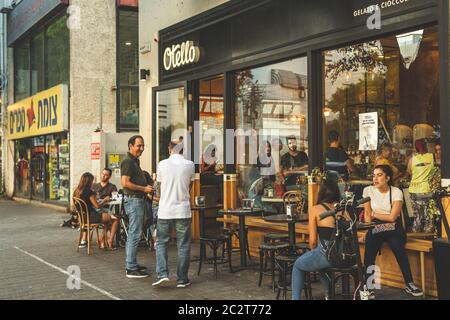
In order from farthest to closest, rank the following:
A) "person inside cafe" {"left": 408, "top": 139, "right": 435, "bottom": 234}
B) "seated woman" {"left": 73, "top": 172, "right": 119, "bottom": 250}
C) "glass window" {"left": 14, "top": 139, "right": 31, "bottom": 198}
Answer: "glass window" {"left": 14, "top": 139, "right": 31, "bottom": 198} → "seated woman" {"left": 73, "top": 172, "right": 119, "bottom": 250} → "person inside cafe" {"left": 408, "top": 139, "right": 435, "bottom": 234}

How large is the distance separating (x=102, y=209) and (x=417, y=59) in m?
6.25

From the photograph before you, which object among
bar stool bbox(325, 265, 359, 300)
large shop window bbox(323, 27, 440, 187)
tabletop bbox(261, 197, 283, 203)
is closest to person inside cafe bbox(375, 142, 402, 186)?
large shop window bbox(323, 27, 440, 187)

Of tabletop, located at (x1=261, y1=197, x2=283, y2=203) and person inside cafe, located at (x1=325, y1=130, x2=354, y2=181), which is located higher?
person inside cafe, located at (x1=325, y1=130, x2=354, y2=181)

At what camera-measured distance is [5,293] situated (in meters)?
6.57

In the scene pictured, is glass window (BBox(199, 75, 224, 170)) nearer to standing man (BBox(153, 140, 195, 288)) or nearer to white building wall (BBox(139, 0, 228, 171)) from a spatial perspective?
white building wall (BBox(139, 0, 228, 171))

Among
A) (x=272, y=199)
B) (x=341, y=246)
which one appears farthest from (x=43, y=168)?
(x=341, y=246)

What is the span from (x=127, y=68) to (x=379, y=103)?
1003 centimetres

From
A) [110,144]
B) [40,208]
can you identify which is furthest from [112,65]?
[40,208]

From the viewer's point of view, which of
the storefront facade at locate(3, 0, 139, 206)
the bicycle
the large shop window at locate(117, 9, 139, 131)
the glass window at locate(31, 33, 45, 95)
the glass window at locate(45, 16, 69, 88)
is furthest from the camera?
the glass window at locate(31, 33, 45, 95)

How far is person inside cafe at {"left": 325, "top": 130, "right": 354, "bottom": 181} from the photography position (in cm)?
823

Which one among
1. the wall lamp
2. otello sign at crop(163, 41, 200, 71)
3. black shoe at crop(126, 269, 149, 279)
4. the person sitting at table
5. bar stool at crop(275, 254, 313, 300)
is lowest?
black shoe at crop(126, 269, 149, 279)

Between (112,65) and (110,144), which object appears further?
(112,65)

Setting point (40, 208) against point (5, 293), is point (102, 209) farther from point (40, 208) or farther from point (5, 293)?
point (40, 208)

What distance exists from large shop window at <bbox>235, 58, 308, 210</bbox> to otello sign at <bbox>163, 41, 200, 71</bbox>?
1.15 meters
